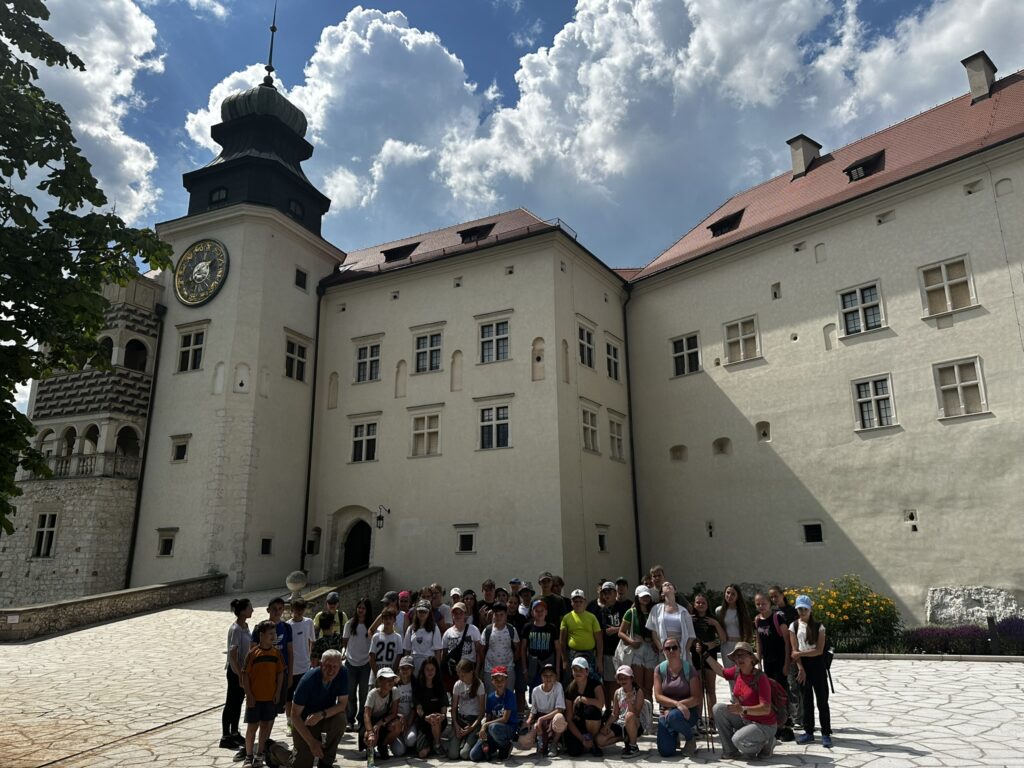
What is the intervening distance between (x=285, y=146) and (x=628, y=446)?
17481mm

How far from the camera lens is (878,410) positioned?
19.9 meters

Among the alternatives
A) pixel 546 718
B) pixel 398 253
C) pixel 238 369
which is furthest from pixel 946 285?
pixel 238 369

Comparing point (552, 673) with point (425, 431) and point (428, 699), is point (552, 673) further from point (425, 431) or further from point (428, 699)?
point (425, 431)

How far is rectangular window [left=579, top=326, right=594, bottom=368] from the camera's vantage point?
23750 millimetres

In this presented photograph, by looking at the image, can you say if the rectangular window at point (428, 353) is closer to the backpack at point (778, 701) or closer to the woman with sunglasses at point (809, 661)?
the woman with sunglasses at point (809, 661)

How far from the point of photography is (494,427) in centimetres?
2289

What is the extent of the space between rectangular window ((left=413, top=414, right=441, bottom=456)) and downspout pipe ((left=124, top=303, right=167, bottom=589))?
9052 millimetres

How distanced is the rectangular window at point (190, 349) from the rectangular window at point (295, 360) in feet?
9.05

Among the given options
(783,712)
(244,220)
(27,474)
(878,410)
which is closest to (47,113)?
(783,712)

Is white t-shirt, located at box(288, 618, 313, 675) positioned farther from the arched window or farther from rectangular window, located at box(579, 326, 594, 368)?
the arched window

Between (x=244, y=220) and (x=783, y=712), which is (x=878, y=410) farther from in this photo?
(x=244, y=220)

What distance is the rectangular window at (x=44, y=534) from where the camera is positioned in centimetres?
2384

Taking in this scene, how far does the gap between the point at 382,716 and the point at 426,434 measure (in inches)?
626

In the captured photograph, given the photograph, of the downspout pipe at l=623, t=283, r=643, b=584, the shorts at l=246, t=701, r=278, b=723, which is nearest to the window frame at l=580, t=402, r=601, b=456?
the downspout pipe at l=623, t=283, r=643, b=584
